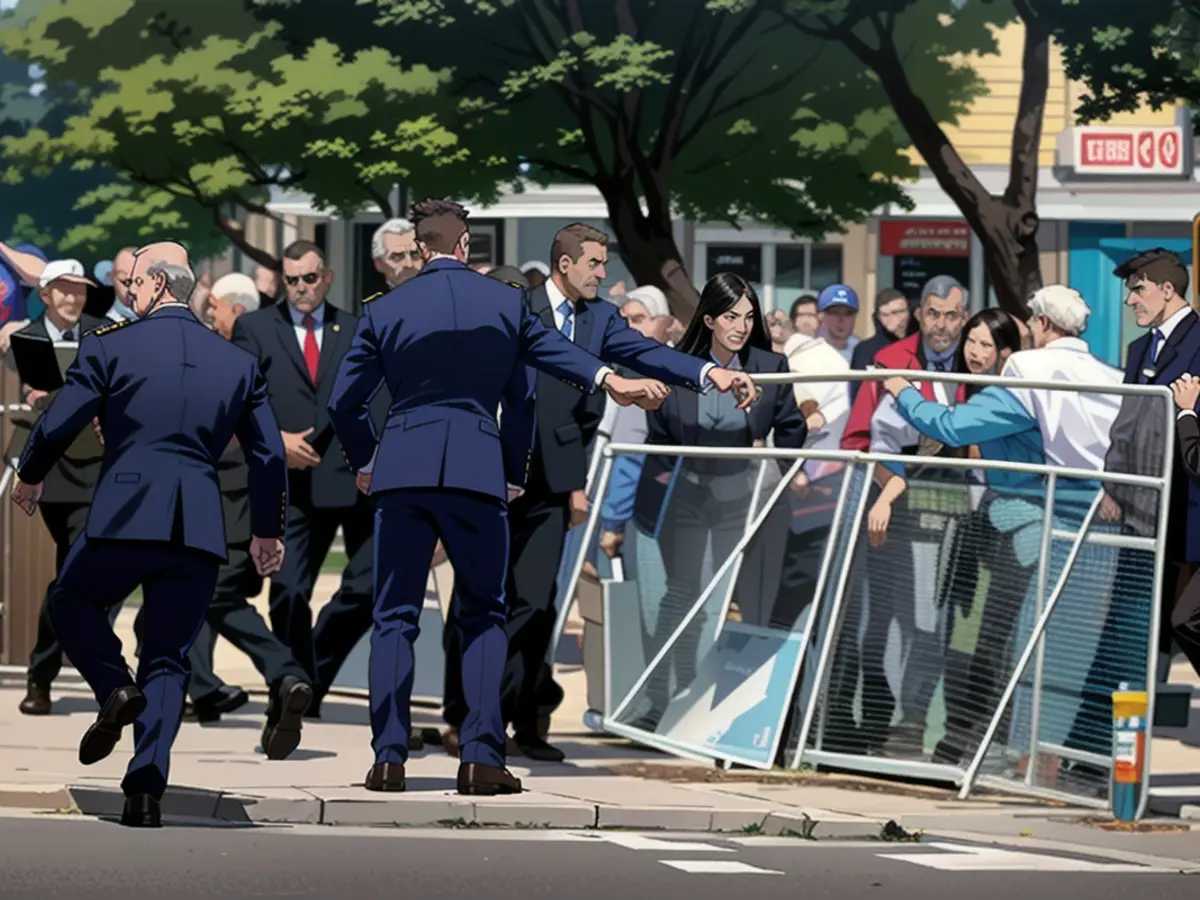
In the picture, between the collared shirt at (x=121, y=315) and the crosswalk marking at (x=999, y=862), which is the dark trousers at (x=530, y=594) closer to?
the collared shirt at (x=121, y=315)

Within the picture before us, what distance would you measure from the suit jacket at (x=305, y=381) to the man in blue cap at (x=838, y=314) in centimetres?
781

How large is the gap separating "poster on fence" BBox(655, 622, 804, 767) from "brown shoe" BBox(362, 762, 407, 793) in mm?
1780

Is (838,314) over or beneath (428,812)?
over

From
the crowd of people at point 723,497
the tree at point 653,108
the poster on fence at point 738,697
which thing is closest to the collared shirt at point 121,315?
the crowd of people at point 723,497

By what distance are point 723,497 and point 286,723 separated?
6.19 ft

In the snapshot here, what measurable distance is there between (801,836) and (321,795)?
157 centimetres

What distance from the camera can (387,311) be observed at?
10477 millimetres

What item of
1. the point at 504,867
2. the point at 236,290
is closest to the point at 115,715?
the point at 504,867

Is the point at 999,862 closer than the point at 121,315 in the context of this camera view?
Yes

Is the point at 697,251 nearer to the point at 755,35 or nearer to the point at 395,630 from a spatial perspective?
the point at 755,35

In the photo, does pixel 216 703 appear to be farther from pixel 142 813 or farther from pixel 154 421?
pixel 154 421

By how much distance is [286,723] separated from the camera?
11.8m

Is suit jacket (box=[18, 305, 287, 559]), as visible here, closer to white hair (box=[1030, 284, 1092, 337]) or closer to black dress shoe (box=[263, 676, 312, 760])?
black dress shoe (box=[263, 676, 312, 760])

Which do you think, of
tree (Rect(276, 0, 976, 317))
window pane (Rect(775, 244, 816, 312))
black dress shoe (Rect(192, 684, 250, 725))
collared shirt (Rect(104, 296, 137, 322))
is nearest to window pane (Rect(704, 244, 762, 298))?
window pane (Rect(775, 244, 816, 312))
